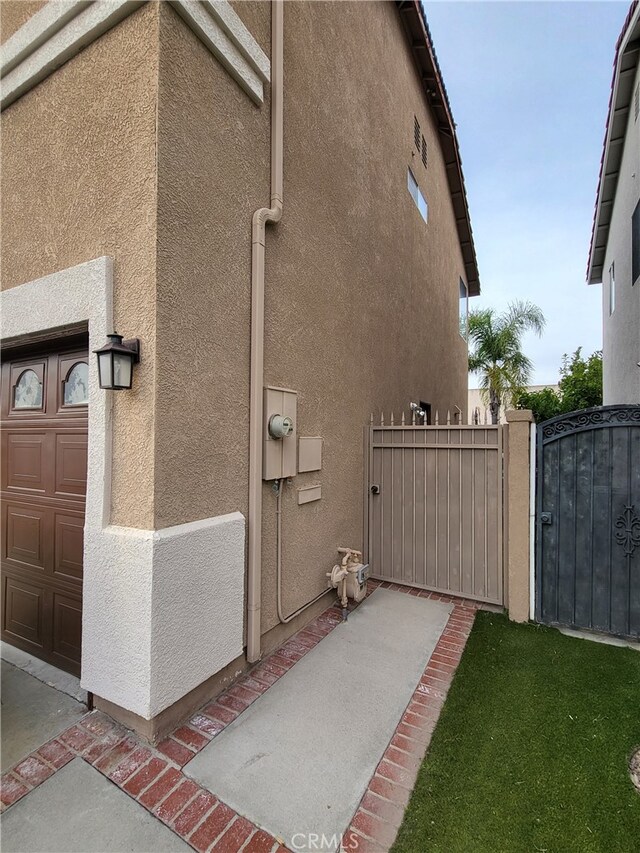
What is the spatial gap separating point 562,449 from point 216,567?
4.28 metres

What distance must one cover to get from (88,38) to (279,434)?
151 inches

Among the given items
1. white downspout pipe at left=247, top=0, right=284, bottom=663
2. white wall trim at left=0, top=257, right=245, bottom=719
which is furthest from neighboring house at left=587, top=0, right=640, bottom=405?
white wall trim at left=0, top=257, right=245, bottom=719

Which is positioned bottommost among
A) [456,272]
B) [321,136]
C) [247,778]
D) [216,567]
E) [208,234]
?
[247,778]

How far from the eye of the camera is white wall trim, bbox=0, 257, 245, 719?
9.60ft

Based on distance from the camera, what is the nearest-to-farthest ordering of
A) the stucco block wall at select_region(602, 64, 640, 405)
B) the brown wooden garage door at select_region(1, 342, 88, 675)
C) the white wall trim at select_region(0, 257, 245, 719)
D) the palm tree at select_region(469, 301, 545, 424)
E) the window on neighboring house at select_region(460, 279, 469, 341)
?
the white wall trim at select_region(0, 257, 245, 719) → the brown wooden garage door at select_region(1, 342, 88, 675) → the stucco block wall at select_region(602, 64, 640, 405) → the window on neighboring house at select_region(460, 279, 469, 341) → the palm tree at select_region(469, 301, 545, 424)

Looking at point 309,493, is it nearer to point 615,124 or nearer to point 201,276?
point 201,276

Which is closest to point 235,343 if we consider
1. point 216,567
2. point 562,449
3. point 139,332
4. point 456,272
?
point 139,332

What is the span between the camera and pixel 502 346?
1822 cm

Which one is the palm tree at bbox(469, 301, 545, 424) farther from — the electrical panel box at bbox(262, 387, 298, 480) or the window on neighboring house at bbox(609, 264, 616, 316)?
the electrical panel box at bbox(262, 387, 298, 480)

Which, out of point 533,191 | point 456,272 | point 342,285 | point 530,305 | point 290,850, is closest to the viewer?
point 290,850

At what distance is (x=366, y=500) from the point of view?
21.3ft

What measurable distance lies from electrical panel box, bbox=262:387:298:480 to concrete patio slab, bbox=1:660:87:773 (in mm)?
2578

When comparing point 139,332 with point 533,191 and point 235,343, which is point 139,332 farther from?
point 533,191

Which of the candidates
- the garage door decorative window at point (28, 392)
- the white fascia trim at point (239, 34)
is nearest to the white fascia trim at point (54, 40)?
the white fascia trim at point (239, 34)
